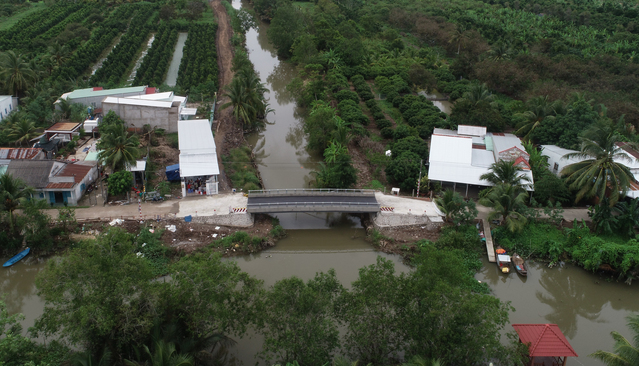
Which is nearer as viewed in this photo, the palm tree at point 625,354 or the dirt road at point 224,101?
the palm tree at point 625,354

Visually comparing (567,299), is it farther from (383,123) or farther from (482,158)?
(383,123)

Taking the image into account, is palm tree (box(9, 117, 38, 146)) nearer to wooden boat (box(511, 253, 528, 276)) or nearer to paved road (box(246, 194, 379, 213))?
paved road (box(246, 194, 379, 213))

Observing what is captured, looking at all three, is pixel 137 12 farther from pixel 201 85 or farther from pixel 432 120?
pixel 432 120

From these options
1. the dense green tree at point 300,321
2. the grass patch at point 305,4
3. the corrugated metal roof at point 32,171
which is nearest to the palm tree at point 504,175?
the dense green tree at point 300,321

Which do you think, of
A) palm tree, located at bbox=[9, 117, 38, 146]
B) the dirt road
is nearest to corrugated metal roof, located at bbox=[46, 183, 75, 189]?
palm tree, located at bbox=[9, 117, 38, 146]

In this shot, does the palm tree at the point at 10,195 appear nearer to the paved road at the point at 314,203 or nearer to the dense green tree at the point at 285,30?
the paved road at the point at 314,203
